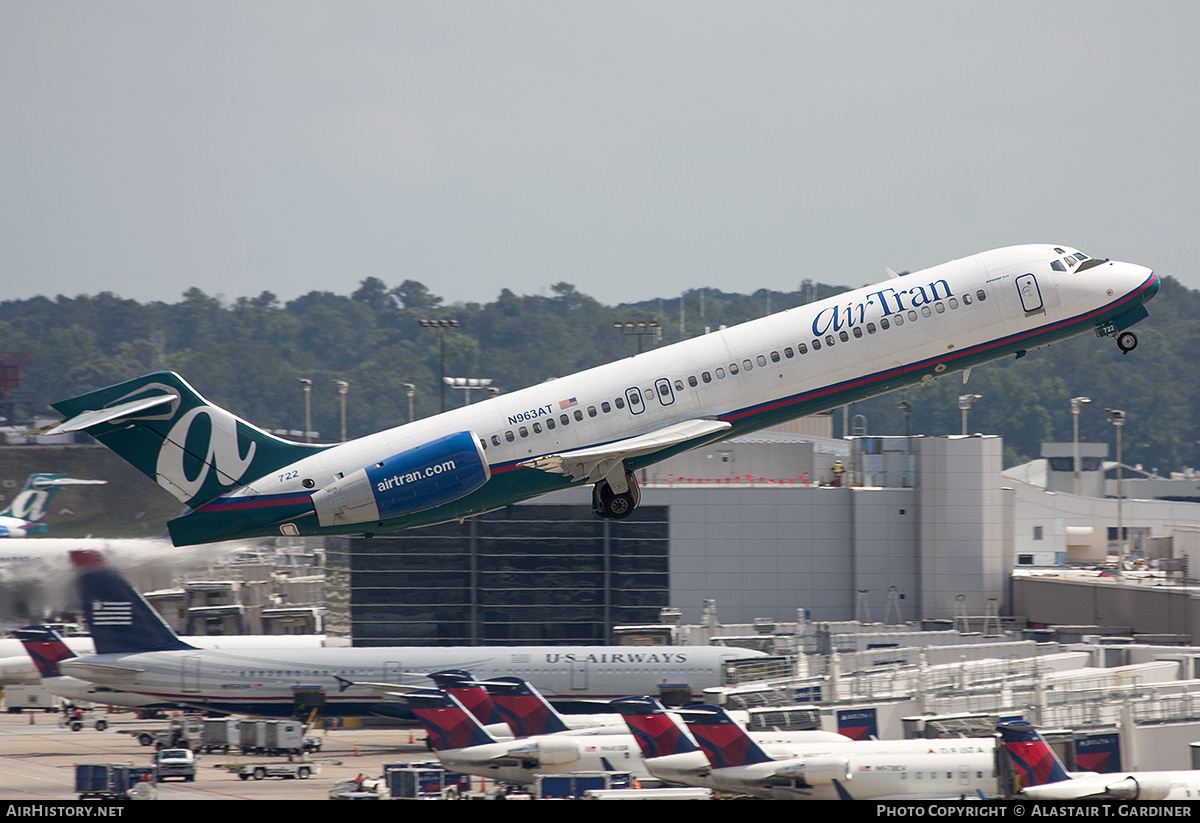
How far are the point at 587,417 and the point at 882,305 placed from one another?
30.9ft

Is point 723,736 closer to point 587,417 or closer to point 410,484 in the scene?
point 587,417

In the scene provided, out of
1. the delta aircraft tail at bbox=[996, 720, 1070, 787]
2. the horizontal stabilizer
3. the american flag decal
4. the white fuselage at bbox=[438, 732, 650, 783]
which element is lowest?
the white fuselage at bbox=[438, 732, 650, 783]

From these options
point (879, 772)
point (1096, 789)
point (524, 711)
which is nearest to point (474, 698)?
point (524, 711)

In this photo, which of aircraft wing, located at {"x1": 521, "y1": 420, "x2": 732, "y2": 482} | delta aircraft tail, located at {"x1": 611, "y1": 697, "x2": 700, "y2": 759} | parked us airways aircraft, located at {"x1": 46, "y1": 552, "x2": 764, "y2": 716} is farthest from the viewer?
parked us airways aircraft, located at {"x1": 46, "y1": 552, "x2": 764, "y2": 716}

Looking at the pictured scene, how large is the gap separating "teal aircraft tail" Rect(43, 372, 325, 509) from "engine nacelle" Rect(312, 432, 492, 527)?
2.30 m

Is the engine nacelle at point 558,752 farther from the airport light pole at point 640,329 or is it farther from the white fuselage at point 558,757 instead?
the airport light pole at point 640,329

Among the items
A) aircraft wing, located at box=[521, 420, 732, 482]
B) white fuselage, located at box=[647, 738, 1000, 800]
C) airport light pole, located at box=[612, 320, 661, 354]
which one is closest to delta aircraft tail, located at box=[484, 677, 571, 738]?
white fuselage, located at box=[647, 738, 1000, 800]

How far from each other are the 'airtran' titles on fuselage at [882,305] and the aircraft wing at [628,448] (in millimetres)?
4229

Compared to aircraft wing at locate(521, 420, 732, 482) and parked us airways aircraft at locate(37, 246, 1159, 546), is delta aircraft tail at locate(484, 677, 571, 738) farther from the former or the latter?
aircraft wing at locate(521, 420, 732, 482)

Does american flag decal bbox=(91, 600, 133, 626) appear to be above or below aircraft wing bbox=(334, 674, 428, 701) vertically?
above

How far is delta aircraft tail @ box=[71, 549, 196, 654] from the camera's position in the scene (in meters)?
53.2

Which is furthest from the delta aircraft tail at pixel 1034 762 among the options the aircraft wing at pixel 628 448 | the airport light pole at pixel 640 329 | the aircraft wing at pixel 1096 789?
the airport light pole at pixel 640 329

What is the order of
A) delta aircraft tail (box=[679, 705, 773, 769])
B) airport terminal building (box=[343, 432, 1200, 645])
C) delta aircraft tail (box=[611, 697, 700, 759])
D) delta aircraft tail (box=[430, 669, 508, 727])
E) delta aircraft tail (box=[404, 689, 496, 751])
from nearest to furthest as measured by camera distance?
1. delta aircraft tail (box=[679, 705, 773, 769])
2. delta aircraft tail (box=[611, 697, 700, 759])
3. delta aircraft tail (box=[404, 689, 496, 751])
4. delta aircraft tail (box=[430, 669, 508, 727])
5. airport terminal building (box=[343, 432, 1200, 645])

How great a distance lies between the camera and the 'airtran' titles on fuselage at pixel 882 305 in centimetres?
3925
